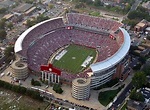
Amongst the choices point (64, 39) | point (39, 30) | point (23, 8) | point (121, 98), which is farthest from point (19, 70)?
point (23, 8)

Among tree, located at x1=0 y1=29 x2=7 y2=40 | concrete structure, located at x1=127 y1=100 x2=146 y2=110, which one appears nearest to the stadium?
concrete structure, located at x1=127 y1=100 x2=146 y2=110

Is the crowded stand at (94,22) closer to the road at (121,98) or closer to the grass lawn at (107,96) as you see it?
the road at (121,98)

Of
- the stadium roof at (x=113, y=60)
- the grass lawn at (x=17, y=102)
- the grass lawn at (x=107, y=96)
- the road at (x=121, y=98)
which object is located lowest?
the road at (x=121, y=98)

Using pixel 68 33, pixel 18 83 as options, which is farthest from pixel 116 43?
pixel 18 83

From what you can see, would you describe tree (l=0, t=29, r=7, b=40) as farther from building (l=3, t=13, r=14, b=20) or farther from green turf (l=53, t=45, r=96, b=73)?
green turf (l=53, t=45, r=96, b=73)

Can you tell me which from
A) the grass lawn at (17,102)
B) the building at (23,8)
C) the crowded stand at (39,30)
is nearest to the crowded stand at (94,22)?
the crowded stand at (39,30)

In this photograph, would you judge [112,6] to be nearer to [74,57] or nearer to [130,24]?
[130,24]

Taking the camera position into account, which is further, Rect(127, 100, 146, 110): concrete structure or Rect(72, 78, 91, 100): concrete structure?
Rect(72, 78, 91, 100): concrete structure
